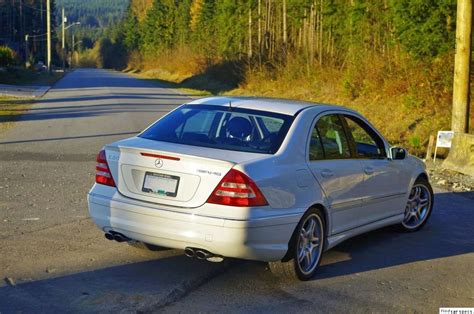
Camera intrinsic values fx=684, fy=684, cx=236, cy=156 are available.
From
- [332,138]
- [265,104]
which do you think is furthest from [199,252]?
[332,138]

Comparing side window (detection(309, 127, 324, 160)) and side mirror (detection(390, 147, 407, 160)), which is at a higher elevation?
side window (detection(309, 127, 324, 160))

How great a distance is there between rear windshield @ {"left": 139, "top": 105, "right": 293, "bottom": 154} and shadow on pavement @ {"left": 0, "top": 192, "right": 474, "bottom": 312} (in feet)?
3.71

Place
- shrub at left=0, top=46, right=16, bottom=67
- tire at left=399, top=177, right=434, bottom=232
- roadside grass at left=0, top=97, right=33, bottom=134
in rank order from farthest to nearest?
1. shrub at left=0, top=46, right=16, bottom=67
2. roadside grass at left=0, top=97, right=33, bottom=134
3. tire at left=399, top=177, right=434, bottom=232

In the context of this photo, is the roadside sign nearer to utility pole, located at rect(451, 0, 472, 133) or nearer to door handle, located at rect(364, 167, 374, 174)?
utility pole, located at rect(451, 0, 472, 133)

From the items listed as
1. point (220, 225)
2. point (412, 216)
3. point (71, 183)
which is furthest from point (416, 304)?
point (71, 183)

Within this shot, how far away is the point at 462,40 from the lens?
14.8 meters

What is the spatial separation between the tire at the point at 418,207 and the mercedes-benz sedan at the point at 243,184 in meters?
1.13

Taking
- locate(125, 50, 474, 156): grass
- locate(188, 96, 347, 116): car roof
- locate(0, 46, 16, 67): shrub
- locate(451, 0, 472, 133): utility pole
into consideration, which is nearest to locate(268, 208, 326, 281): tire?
locate(188, 96, 347, 116): car roof

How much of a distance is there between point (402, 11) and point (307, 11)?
1058 inches

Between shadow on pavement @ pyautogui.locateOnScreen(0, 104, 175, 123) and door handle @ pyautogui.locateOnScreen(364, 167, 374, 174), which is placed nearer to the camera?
door handle @ pyautogui.locateOnScreen(364, 167, 374, 174)

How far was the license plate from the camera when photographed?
5566mm

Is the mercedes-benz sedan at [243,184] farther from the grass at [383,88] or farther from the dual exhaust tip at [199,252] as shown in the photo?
the grass at [383,88]

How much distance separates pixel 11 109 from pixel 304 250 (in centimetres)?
1922

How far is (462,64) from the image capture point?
14969 millimetres
